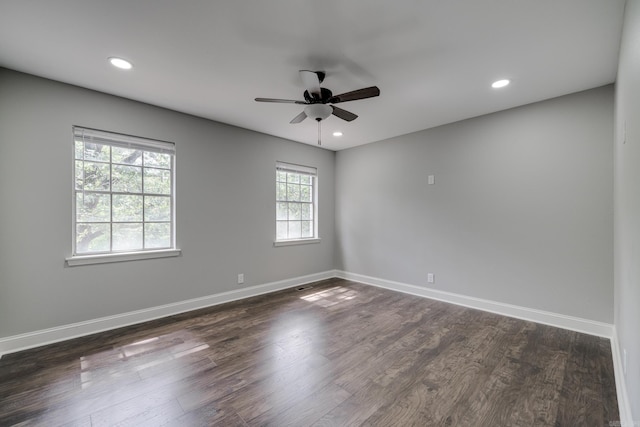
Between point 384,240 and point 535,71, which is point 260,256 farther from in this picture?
point 535,71

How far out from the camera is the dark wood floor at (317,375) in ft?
5.68

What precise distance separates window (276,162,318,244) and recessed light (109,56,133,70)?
2471 mm

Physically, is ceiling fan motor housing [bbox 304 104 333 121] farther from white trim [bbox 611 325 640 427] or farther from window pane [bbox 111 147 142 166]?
white trim [bbox 611 325 640 427]

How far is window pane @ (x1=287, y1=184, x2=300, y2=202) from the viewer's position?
486cm

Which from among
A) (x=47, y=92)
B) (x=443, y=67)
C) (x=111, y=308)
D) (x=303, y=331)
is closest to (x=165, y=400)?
(x=303, y=331)

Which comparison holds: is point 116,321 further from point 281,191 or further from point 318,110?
point 318,110

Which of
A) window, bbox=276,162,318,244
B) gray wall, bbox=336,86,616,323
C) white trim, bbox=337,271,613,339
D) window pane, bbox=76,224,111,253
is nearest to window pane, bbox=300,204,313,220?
window, bbox=276,162,318,244

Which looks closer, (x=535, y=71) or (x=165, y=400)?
(x=165, y=400)

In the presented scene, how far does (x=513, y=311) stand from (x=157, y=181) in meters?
4.73

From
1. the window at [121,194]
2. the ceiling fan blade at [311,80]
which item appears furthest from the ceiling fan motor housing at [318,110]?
the window at [121,194]

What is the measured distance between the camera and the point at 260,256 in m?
4.34

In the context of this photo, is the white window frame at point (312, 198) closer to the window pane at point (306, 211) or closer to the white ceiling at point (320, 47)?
the window pane at point (306, 211)

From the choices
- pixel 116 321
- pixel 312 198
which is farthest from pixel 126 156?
pixel 312 198

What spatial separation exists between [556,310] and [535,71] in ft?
8.48
